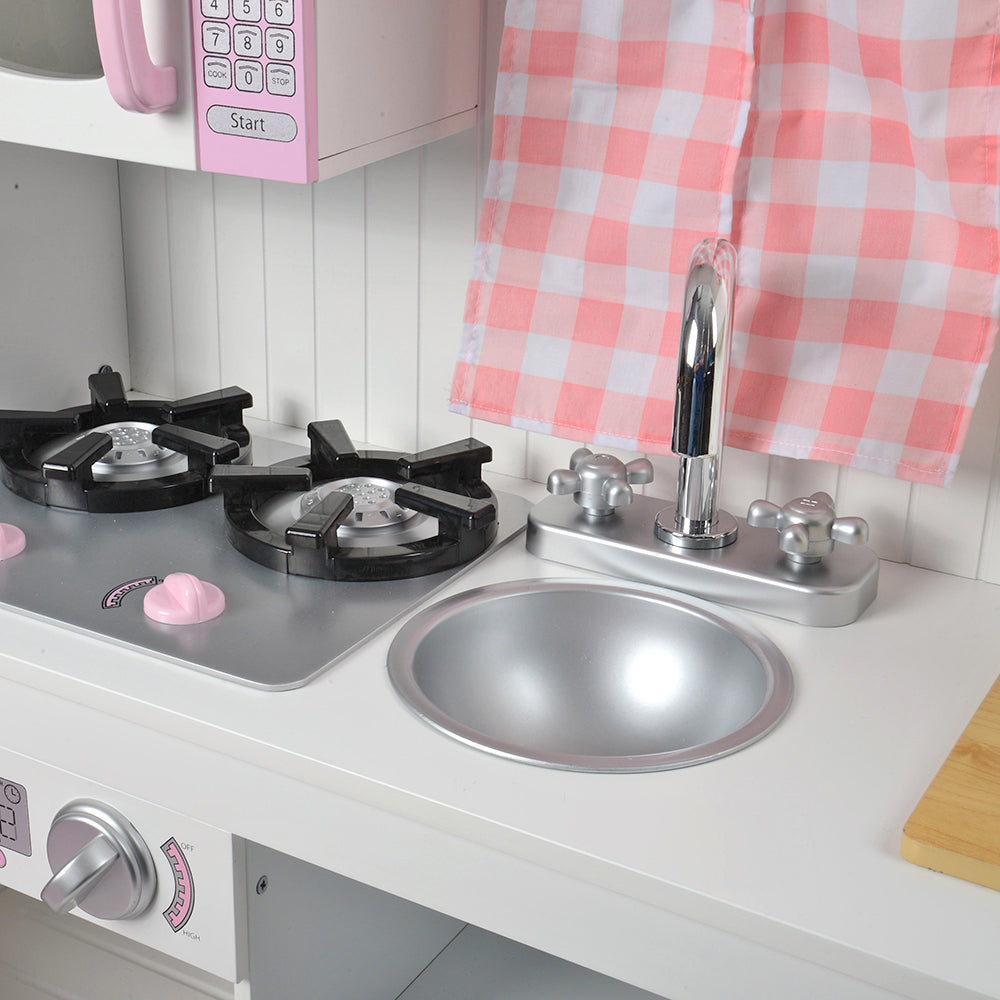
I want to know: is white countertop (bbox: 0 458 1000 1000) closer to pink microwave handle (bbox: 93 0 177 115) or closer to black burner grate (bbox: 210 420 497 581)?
black burner grate (bbox: 210 420 497 581)

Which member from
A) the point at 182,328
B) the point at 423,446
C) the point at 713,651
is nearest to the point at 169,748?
the point at 713,651

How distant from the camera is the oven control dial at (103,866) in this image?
102 centimetres

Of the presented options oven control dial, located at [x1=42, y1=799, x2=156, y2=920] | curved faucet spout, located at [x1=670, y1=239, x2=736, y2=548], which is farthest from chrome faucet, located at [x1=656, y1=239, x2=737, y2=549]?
oven control dial, located at [x1=42, y1=799, x2=156, y2=920]

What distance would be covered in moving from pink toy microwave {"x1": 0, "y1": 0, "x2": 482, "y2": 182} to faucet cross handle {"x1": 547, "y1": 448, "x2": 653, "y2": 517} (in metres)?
0.34

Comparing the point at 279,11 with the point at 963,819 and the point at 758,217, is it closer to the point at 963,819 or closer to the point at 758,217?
the point at 758,217

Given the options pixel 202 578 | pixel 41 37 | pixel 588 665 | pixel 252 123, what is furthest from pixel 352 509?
pixel 41 37

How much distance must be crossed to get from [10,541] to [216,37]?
1.63ft

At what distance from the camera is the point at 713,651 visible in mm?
1114

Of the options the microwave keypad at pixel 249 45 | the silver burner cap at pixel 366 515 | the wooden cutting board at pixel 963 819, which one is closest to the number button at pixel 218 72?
the microwave keypad at pixel 249 45

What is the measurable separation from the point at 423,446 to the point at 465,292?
21cm

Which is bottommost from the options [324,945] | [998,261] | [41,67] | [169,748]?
[324,945]

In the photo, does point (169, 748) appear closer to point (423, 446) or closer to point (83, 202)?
point (423, 446)

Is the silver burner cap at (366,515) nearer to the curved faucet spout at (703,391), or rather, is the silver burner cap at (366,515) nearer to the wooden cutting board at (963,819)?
the curved faucet spout at (703,391)

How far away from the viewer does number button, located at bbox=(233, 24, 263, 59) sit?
0.99 m
